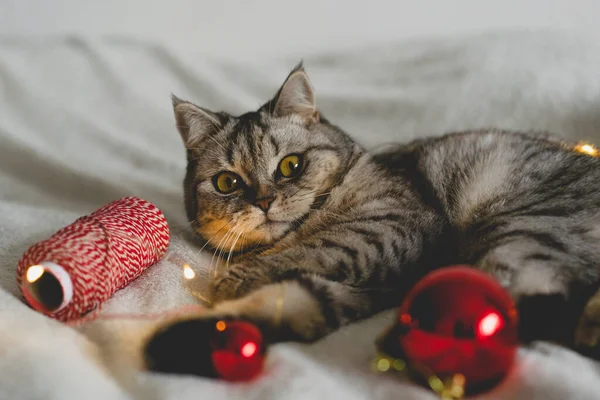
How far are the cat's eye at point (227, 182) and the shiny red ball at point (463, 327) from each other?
67cm

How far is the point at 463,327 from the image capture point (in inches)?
25.8

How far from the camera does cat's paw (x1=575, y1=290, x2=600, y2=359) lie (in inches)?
30.9

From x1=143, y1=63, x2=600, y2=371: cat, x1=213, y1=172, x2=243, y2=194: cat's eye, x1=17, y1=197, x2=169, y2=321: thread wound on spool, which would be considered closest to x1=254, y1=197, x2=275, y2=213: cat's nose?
x1=143, y1=63, x2=600, y2=371: cat

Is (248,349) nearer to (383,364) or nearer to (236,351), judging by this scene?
(236,351)

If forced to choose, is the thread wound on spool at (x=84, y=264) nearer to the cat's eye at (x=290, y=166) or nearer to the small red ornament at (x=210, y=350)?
the small red ornament at (x=210, y=350)

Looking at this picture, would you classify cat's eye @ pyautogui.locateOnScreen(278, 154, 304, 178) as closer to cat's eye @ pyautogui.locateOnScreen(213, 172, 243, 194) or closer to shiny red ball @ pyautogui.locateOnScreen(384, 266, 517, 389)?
cat's eye @ pyautogui.locateOnScreen(213, 172, 243, 194)

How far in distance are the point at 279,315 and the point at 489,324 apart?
1.09ft

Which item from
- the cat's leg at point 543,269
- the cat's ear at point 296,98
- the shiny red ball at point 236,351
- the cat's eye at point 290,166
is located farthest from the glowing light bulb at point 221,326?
the cat's ear at point 296,98

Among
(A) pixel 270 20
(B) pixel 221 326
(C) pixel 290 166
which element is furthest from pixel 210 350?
(A) pixel 270 20

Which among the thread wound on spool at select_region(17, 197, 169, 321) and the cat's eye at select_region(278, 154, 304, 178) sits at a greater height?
the cat's eye at select_region(278, 154, 304, 178)

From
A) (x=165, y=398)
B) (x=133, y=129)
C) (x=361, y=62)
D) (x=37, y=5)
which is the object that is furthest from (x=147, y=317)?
(x=37, y=5)

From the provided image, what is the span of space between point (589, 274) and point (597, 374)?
0.69 ft

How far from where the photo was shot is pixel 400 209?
117 cm

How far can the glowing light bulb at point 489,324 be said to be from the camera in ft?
2.16
